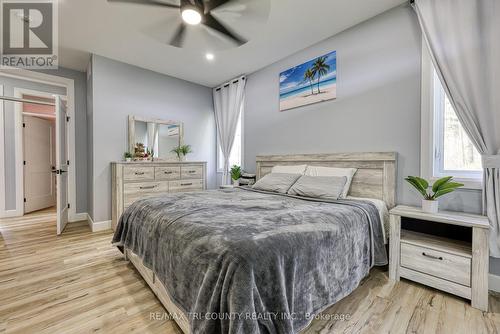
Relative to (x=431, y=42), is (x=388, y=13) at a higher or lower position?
higher

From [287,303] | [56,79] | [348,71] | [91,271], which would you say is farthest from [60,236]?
[348,71]

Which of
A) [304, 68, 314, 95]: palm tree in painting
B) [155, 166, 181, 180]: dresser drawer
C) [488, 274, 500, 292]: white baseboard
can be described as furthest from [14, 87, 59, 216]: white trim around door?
[488, 274, 500, 292]: white baseboard

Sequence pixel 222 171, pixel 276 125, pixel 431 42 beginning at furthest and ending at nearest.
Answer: pixel 222 171, pixel 276 125, pixel 431 42

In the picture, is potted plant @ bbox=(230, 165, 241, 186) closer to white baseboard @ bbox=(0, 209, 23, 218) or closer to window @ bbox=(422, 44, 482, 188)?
window @ bbox=(422, 44, 482, 188)

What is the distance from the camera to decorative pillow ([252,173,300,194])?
2713 millimetres

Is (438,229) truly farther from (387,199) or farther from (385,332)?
(385,332)

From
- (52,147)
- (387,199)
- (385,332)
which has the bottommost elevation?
(385,332)

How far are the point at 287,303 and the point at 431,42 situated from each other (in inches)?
98.1

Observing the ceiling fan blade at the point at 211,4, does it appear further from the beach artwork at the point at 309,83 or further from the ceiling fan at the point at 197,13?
the beach artwork at the point at 309,83

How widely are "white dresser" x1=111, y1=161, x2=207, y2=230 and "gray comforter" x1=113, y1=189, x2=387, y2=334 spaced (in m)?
1.59

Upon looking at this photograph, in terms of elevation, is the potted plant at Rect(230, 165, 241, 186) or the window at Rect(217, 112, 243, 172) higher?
the window at Rect(217, 112, 243, 172)

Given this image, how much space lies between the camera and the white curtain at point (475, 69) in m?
1.73

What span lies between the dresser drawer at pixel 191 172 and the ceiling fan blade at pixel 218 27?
2.34 metres

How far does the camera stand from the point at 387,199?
2342 mm
